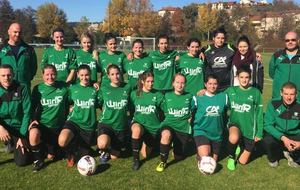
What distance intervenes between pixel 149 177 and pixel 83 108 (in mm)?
1340

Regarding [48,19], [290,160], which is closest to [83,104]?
[290,160]

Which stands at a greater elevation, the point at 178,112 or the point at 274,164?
the point at 178,112

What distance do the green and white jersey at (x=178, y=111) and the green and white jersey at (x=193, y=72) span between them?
676mm

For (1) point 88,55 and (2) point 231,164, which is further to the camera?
(1) point 88,55

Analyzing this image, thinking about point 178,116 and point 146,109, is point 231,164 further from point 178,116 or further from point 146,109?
point 146,109

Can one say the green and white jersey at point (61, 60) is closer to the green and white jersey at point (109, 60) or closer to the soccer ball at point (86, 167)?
the green and white jersey at point (109, 60)

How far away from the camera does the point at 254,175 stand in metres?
3.39

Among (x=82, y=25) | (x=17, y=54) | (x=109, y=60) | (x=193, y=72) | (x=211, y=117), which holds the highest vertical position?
(x=82, y=25)

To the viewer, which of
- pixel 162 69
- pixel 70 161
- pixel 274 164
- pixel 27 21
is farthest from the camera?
pixel 27 21

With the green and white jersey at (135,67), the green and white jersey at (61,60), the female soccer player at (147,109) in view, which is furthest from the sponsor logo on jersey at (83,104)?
the green and white jersey at (135,67)

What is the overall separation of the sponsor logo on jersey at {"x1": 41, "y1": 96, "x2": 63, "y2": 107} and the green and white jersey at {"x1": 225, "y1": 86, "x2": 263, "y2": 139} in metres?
2.46

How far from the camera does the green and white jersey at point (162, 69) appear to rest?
4.57 meters

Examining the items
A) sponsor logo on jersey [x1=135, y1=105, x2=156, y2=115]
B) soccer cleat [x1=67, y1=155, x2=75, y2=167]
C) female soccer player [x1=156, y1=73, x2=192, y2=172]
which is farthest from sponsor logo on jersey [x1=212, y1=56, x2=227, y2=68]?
soccer cleat [x1=67, y1=155, x2=75, y2=167]

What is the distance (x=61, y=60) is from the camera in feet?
14.3
